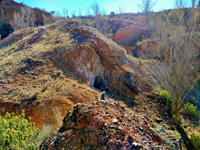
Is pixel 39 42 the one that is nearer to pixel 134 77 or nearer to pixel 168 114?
pixel 134 77

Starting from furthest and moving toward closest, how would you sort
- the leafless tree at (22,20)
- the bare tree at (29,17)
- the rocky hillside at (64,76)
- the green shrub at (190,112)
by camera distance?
the bare tree at (29,17) → the leafless tree at (22,20) → the green shrub at (190,112) → the rocky hillside at (64,76)

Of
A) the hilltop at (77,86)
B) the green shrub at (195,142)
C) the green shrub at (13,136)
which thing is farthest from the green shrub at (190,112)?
the green shrub at (13,136)

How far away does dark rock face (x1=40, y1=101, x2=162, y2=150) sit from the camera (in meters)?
2.62

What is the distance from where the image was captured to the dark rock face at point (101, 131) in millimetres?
2615

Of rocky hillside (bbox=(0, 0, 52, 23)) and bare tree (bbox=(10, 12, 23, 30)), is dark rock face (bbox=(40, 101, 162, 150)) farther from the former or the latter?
rocky hillside (bbox=(0, 0, 52, 23))

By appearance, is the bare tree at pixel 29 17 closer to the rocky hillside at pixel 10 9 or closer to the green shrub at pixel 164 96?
the rocky hillside at pixel 10 9

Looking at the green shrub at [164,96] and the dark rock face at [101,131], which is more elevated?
the dark rock face at [101,131]

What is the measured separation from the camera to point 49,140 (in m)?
3.25

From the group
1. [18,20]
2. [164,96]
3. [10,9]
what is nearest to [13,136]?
[164,96]

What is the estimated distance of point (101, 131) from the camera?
110 inches

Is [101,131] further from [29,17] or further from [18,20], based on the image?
[29,17]

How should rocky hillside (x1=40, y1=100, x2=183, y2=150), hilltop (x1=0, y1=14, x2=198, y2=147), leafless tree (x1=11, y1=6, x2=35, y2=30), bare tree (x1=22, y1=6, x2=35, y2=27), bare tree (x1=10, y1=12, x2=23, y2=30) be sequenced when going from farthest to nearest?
bare tree (x1=22, y1=6, x2=35, y2=27), leafless tree (x1=11, y1=6, x2=35, y2=30), bare tree (x1=10, y1=12, x2=23, y2=30), hilltop (x1=0, y1=14, x2=198, y2=147), rocky hillside (x1=40, y1=100, x2=183, y2=150)

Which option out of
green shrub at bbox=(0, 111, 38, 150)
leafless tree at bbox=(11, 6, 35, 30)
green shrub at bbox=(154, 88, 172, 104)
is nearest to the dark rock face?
green shrub at bbox=(0, 111, 38, 150)

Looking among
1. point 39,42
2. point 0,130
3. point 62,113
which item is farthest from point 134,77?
point 0,130
